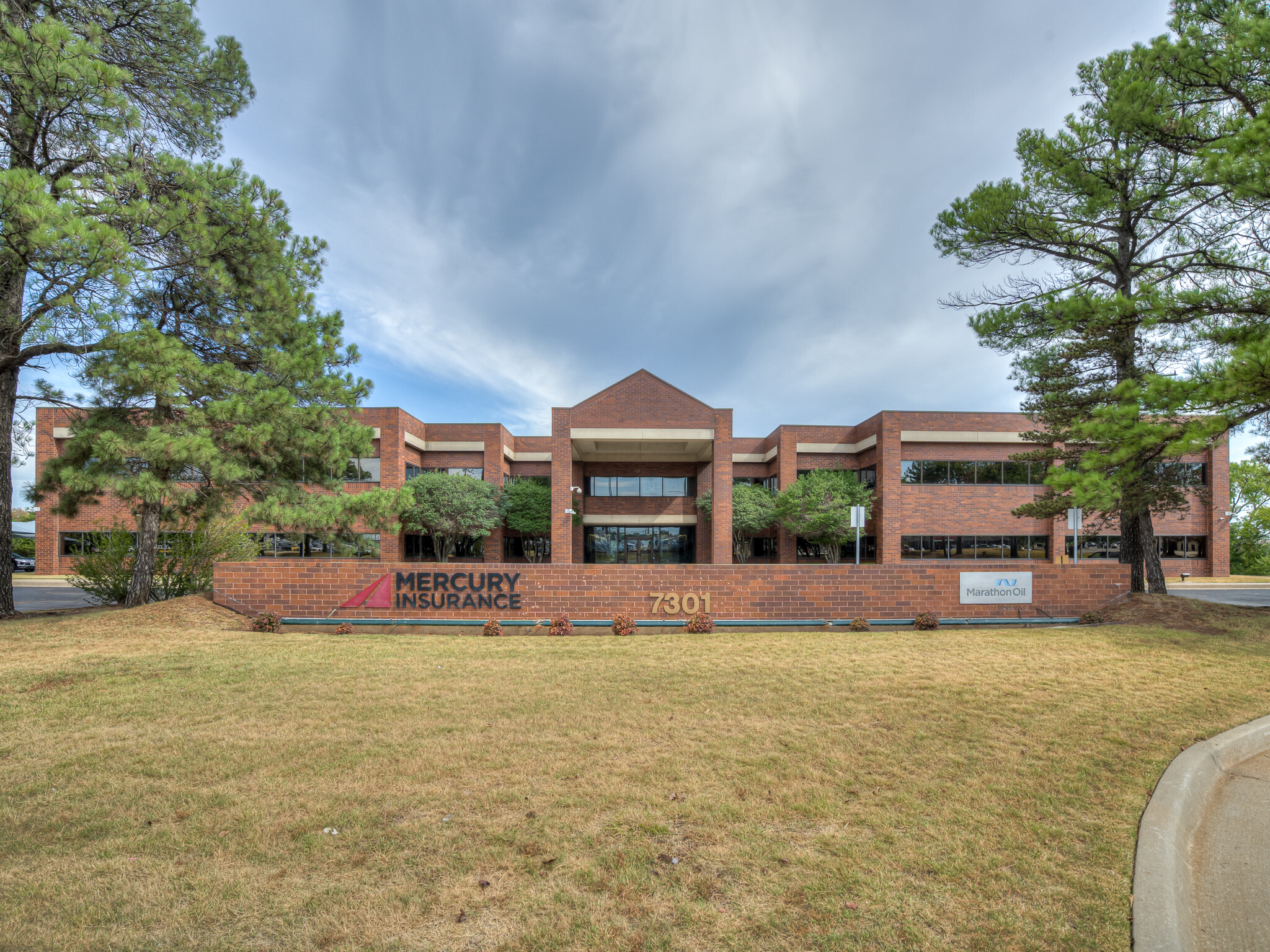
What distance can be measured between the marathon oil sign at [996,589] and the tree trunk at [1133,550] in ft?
12.1

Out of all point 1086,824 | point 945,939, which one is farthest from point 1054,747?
point 945,939

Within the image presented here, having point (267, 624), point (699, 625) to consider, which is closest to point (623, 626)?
point (699, 625)

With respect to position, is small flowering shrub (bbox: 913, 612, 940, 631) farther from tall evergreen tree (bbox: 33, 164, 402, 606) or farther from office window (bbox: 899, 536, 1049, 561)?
office window (bbox: 899, 536, 1049, 561)

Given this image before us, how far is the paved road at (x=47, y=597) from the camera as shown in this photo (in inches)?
659

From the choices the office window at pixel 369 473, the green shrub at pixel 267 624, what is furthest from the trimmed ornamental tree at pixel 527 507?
the green shrub at pixel 267 624

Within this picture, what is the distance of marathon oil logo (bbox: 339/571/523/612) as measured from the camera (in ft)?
40.4

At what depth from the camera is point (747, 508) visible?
3077 cm

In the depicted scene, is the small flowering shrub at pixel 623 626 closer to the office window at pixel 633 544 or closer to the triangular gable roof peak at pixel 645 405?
the triangular gable roof peak at pixel 645 405

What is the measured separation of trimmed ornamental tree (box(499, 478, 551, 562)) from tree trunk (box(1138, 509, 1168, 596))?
2450 centimetres

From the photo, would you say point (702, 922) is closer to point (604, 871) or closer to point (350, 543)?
point (604, 871)

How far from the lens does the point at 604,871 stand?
10.2 feet

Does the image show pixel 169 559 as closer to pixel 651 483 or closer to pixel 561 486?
pixel 561 486

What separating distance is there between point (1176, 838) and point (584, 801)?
12.3ft

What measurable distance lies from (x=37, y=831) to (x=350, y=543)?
32.3ft
